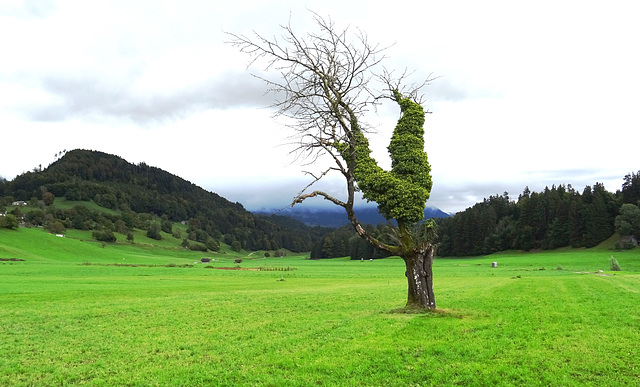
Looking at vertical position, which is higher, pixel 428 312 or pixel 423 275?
pixel 423 275

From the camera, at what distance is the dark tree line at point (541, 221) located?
398 feet

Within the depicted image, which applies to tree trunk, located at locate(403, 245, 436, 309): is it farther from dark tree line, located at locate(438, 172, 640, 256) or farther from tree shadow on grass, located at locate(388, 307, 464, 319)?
dark tree line, located at locate(438, 172, 640, 256)

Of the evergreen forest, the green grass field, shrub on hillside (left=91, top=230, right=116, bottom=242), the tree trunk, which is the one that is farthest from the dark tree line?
shrub on hillside (left=91, top=230, right=116, bottom=242)

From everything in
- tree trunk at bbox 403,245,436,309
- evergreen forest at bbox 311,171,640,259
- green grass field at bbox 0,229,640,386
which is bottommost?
green grass field at bbox 0,229,640,386

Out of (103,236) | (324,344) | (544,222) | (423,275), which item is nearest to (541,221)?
(544,222)

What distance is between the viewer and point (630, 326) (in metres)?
15.5

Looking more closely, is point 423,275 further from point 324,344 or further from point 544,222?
point 544,222

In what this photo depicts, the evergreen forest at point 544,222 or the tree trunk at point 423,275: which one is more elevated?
the evergreen forest at point 544,222

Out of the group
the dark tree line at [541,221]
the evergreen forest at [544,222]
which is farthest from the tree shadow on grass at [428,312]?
the dark tree line at [541,221]

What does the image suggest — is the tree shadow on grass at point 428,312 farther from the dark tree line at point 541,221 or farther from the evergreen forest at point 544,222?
the dark tree line at point 541,221

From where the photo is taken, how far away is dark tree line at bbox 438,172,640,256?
121 meters

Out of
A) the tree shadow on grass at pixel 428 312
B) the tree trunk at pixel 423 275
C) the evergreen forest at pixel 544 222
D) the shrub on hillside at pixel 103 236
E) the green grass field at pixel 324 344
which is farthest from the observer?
the shrub on hillside at pixel 103 236

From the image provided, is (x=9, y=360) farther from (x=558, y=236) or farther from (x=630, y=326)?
(x=558, y=236)

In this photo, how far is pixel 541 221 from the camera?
13938cm
